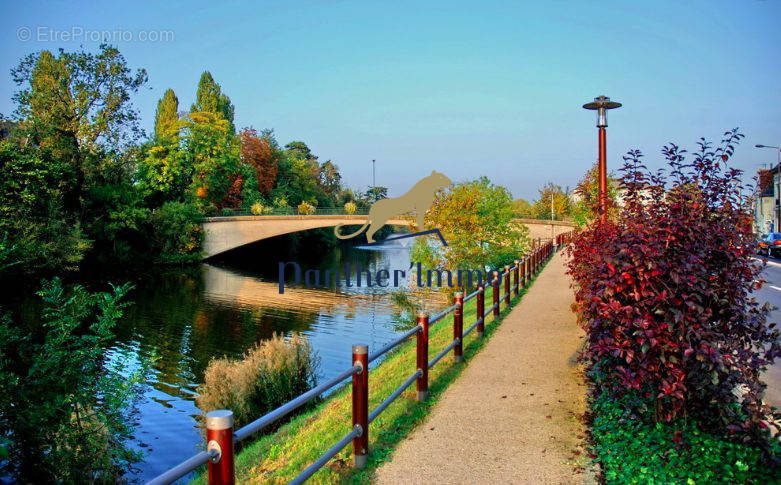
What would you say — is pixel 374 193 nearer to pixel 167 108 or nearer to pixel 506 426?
pixel 167 108

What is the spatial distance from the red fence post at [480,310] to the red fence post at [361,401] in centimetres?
513

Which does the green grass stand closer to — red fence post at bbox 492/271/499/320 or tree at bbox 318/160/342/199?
red fence post at bbox 492/271/499/320

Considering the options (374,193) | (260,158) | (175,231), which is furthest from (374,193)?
(175,231)

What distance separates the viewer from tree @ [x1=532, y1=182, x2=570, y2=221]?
56.3m

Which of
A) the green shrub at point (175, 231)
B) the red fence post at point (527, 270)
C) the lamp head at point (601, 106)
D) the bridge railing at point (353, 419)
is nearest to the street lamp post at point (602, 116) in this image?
the lamp head at point (601, 106)

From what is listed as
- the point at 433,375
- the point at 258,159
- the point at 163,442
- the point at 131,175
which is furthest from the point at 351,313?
the point at 258,159

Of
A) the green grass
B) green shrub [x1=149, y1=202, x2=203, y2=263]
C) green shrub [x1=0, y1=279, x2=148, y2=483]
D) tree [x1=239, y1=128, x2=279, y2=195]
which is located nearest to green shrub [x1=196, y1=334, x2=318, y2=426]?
green shrub [x1=0, y1=279, x2=148, y2=483]

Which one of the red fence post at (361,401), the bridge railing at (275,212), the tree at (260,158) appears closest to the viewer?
the red fence post at (361,401)

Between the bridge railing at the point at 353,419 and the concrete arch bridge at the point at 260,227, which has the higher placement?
the concrete arch bridge at the point at 260,227

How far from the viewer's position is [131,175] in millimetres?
44375

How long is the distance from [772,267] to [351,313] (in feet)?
60.0

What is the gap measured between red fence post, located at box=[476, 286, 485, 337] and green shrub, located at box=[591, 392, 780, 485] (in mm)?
4451

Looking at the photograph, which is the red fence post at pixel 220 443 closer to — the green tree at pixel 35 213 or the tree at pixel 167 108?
the green tree at pixel 35 213

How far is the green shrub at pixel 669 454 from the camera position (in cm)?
455
